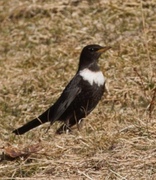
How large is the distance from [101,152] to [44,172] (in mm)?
447

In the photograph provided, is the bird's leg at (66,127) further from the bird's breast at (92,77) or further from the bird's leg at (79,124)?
the bird's breast at (92,77)

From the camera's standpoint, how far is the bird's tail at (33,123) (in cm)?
656

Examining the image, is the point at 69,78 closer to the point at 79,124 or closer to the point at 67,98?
the point at 67,98

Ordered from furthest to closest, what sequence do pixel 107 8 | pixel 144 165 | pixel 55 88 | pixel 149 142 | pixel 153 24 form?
pixel 107 8 → pixel 153 24 → pixel 55 88 → pixel 149 142 → pixel 144 165

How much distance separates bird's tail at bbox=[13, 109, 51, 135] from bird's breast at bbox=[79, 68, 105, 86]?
0.54 m

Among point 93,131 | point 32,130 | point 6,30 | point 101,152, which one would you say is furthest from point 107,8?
point 101,152

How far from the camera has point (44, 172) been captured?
4.97 metres

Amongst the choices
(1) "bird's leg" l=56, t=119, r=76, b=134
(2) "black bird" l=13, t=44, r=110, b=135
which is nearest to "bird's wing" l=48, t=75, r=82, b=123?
(2) "black bird" l=13, t=44, r=110, b=135

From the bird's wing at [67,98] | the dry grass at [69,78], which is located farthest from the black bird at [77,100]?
the dry grass at [69,78]

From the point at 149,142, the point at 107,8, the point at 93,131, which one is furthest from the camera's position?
the point at 107,8

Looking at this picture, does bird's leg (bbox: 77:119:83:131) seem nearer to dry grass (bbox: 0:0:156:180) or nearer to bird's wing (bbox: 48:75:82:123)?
dry grass (bbox: 0:0:156:180)

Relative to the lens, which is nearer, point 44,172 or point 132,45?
point 44,172

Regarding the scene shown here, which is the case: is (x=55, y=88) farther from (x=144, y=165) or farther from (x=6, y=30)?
(x=144, y=165)

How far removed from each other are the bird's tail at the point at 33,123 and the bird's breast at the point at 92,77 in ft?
1.77
